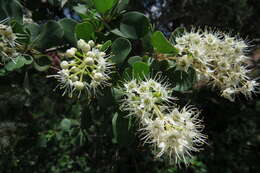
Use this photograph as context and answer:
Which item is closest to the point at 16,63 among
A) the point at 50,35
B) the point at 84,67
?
the point at 50,35

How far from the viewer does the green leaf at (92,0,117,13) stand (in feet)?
3.73

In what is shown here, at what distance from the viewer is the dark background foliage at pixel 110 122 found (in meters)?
1.85

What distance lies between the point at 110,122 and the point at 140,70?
2.64 ft

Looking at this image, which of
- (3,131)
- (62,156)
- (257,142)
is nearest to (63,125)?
(3,131)

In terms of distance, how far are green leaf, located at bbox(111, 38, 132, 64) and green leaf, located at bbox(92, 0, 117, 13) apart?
0.16m

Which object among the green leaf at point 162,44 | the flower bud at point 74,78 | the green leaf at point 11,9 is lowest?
the flower bud at point 74,78

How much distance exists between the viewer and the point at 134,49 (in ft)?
5.65

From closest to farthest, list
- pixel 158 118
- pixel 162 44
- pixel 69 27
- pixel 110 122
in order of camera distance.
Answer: pixel 158 118
pixel 162 44
pixel 69 27
pixel 110 122

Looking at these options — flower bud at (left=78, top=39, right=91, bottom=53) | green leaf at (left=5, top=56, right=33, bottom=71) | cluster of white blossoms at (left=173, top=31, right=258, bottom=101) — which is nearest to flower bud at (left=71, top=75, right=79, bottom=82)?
flower bud at (left=78, top=39, right=91, bottom=53)

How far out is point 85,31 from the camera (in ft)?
3.73

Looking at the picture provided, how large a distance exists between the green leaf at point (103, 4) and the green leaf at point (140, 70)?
292 millimetres

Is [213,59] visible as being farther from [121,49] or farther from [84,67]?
[84,67]

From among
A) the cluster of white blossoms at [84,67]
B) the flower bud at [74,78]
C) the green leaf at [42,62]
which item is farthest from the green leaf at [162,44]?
the green leaf at [42,62]

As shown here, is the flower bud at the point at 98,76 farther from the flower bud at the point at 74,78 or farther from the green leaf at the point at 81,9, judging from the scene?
the green leaf at the point at 81,9
